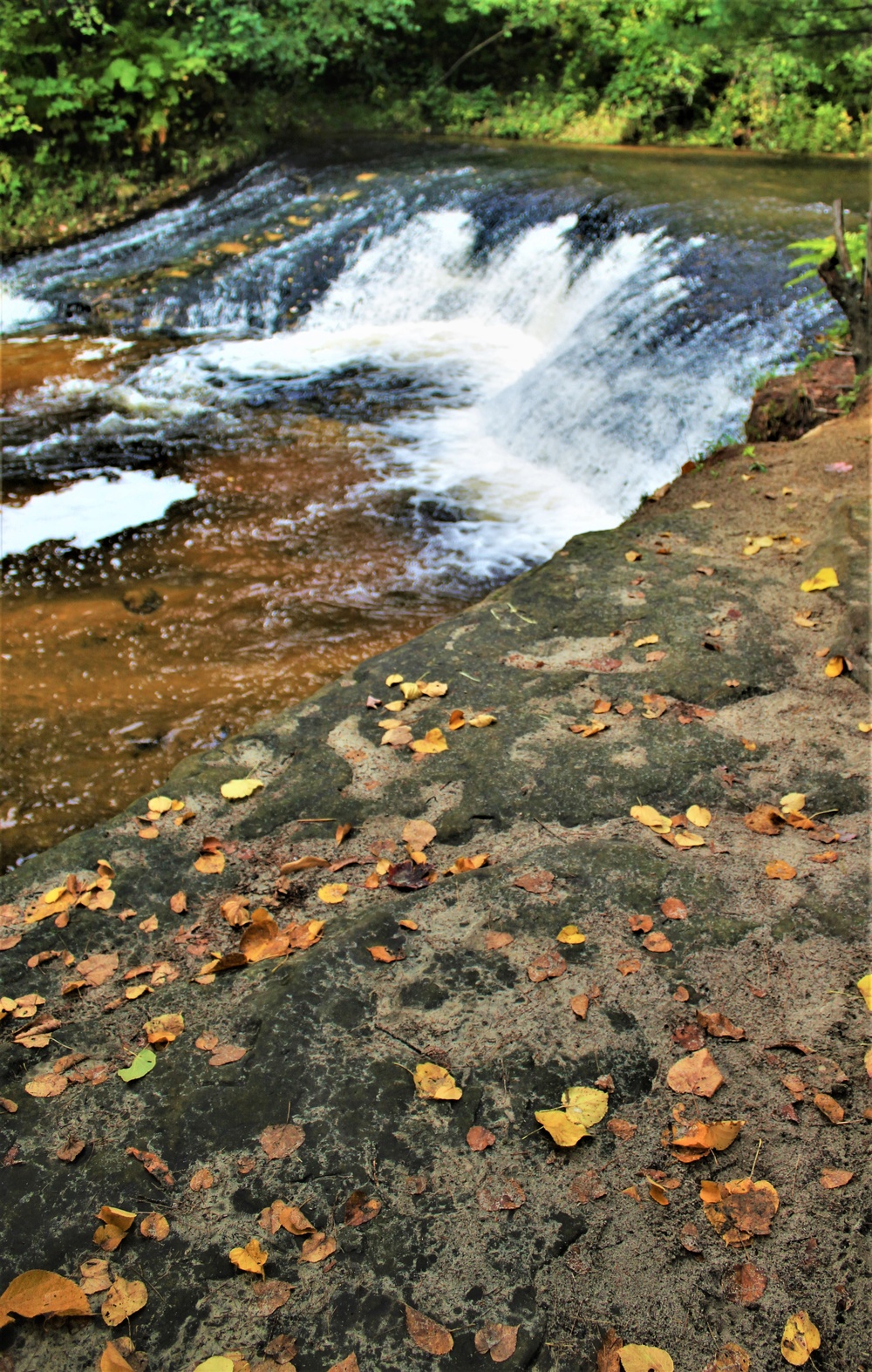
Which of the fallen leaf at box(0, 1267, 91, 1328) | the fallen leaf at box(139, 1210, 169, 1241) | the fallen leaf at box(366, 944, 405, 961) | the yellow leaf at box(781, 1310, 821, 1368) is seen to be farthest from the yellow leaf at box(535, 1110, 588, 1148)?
the fallen leaf at box(0, 1267, 91, 1328)

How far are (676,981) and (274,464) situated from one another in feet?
17.8

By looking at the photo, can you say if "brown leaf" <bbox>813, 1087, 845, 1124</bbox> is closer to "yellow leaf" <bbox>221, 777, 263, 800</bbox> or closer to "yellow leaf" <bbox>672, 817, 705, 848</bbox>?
"yellow leaf" <bbox>672, 817, 705, 848</bbox>

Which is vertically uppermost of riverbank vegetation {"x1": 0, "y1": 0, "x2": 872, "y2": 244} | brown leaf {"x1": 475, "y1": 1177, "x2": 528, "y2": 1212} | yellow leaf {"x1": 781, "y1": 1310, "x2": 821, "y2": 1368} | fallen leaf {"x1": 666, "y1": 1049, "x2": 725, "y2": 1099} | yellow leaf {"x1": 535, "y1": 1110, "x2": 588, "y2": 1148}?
riverbank vegetation {"x1": 0, "y1": 0, "x2": 872, "y2": 244}

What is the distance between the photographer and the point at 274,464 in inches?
256

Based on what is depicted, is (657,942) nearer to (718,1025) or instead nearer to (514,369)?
(718,1025)

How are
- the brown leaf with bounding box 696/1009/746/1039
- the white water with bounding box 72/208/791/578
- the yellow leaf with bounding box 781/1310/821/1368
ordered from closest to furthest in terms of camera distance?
the yellow leaf with bounding box 781/1310/821/1368 → the brown leaf with bounding box 696/1009/746/1039 → the white water with bounding box 72/208/791/578

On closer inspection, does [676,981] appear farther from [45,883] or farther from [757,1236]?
[45,883]

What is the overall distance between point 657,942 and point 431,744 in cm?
108

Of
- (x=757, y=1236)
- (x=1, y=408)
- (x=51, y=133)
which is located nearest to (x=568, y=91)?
(x=51, y=133)

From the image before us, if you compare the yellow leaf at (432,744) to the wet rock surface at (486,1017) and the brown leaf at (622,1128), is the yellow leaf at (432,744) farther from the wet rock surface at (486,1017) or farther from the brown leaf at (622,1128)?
the brown leaf at (622,1128)

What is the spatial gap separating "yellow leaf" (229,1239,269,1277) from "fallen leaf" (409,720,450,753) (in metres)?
1.56

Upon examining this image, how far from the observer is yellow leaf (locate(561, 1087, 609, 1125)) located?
1591 millimetres

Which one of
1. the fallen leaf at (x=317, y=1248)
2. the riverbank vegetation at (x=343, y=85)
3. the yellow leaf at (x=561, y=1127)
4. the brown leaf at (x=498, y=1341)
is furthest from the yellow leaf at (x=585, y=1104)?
the riverbank vegetation at (x=343, y=85)

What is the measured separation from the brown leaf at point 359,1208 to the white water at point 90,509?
4750 millimetres
